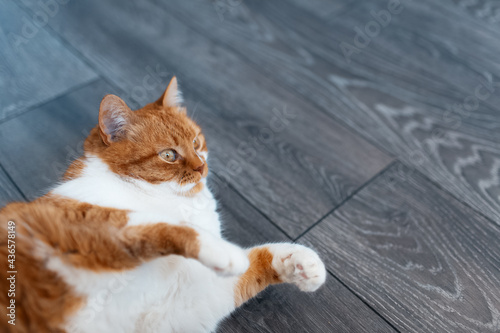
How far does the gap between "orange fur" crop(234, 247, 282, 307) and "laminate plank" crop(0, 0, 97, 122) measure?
1.23 m

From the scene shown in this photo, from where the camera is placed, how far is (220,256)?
35.0 inches

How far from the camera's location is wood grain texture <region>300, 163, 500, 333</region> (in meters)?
1.23

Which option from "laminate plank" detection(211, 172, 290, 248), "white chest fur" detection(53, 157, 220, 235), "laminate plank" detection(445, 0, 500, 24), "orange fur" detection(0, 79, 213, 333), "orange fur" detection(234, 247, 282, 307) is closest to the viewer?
"orange fur" detection(0, 79, 213, 333)

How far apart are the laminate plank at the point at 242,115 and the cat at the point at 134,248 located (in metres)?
0.35

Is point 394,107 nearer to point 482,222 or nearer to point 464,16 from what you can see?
point 482,222

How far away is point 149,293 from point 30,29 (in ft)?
5.53

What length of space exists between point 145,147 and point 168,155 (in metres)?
0.07

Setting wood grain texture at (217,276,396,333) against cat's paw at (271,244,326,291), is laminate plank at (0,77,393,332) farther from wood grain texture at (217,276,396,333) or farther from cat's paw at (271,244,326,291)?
cat's paw at (271,244,326,291)

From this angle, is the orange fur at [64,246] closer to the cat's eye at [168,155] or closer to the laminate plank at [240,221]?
the cat's eye at [168,155]

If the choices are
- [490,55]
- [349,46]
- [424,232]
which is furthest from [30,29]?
[490,55]

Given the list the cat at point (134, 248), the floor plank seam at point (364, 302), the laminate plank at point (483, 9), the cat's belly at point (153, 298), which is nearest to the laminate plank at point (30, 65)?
the cat at point (134, 248)

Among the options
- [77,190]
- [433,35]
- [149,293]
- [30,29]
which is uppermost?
[433,35]

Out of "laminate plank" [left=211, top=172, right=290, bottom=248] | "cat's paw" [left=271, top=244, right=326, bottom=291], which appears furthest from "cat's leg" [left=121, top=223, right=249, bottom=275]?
"laminate plank" [left=211, top=172, right=290, bottom=248]

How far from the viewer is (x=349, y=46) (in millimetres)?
2164
